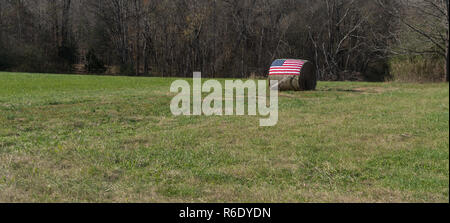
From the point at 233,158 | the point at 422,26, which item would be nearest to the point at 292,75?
the point at 233,158

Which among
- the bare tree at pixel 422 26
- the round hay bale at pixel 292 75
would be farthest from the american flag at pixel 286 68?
the bare tree at pixel 422 26

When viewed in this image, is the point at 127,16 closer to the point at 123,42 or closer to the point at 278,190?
the point at 123,42

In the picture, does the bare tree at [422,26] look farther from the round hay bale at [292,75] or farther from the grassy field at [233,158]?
the grassy field at [233,158]

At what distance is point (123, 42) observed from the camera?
158 feet

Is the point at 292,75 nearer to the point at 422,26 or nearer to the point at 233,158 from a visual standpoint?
the point at 233,158

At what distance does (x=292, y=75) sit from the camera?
19719mm

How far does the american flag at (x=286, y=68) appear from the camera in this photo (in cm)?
1970

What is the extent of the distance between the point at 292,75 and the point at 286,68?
519mm

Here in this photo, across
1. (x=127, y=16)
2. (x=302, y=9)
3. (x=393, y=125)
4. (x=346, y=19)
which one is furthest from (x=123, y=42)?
(x=393, y=125)

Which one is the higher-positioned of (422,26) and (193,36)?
(193,36)

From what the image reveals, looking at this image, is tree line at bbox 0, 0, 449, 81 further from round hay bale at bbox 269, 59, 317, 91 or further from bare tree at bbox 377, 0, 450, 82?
round hay bale at bbox 269, 59, 317, 91

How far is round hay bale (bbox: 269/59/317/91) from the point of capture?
1966cm

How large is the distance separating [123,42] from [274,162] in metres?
44.4

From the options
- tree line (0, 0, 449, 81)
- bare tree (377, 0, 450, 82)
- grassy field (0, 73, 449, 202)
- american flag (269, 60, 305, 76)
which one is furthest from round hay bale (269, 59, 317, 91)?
tree line (0, 0, 449, 81)
